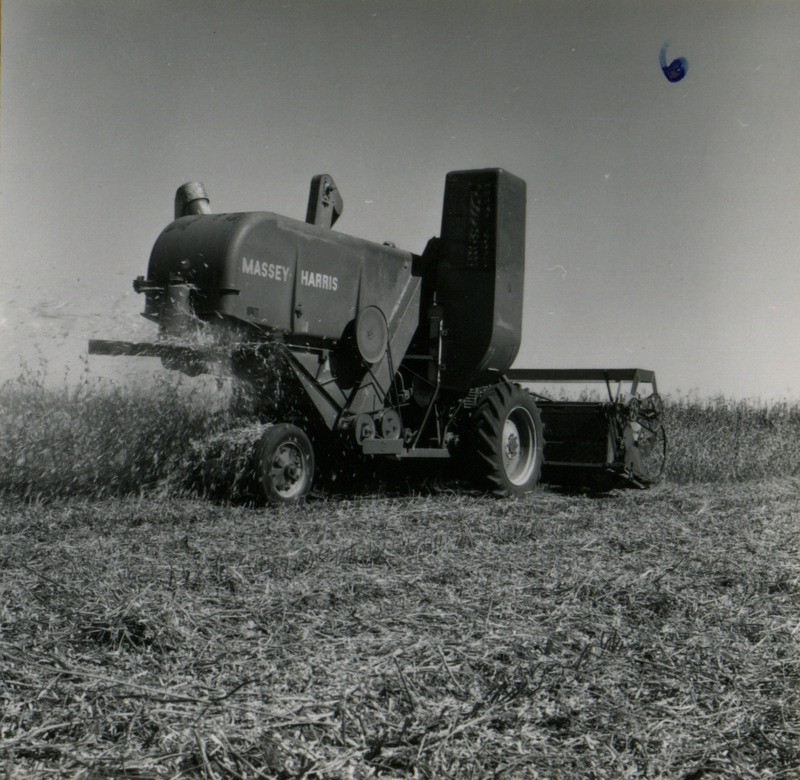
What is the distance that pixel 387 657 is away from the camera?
2854mm

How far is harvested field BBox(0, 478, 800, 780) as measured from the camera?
2.16 m

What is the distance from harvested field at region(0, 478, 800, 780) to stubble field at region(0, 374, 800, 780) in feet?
0.03

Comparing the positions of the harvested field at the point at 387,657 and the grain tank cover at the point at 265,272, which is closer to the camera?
the harvested field at the point at 387,657

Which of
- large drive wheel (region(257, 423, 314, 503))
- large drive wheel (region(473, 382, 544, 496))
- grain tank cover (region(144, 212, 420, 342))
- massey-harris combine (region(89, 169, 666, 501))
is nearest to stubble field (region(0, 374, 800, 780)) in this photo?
large drive wheel (region(257, 423, 314, 503))

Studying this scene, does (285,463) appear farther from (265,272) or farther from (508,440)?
(508,440)

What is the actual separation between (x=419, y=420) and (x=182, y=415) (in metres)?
2.70

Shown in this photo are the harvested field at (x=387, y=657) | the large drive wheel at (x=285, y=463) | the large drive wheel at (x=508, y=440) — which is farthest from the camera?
the large drive wheel at (x=508, y=440)

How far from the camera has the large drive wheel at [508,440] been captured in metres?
8.70

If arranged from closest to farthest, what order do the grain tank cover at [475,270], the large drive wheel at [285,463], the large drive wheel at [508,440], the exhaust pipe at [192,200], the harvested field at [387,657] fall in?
the harvested field at [387,657], the large drive wheel at [285,463], the exhaust pipe at [192,200], the large drive wheel at [508,440], the grain tank cover at [475,270]

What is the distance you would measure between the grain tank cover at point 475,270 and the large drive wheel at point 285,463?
92.5 inches

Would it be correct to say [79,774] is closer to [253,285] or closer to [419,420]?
[253,285]

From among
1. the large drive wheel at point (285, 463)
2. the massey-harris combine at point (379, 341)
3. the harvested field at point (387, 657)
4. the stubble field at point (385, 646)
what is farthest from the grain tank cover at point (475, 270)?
the harvested field at point (387, 657)

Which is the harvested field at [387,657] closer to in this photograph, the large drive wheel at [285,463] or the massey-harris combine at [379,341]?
the large drive wheel at [285,463]

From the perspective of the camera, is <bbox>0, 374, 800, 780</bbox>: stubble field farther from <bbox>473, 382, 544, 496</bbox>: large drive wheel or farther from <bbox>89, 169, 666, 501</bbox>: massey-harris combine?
<bbox>473, 382, 544, 496</bbox>: large drive wheel
